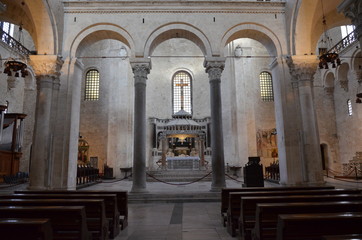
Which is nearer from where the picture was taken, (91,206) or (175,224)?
(91,206)

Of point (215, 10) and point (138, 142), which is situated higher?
point (215, 10)

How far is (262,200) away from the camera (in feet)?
14.9

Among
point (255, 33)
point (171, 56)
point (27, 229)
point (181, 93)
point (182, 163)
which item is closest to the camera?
point (27, 229)

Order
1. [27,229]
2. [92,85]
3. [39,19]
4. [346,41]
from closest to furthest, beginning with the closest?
1. [27,229]
2. [39,19]
3. [346,41]
4. [92,85]

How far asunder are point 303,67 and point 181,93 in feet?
44.6

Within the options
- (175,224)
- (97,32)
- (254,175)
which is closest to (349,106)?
(254,175)

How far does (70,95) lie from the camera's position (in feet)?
39.2

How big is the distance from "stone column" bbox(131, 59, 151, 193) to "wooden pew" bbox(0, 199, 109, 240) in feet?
20.3

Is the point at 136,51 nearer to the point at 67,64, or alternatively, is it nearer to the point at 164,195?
the point at 67,64

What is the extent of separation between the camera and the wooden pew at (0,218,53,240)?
2.56m

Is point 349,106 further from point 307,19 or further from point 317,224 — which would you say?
point 317,224

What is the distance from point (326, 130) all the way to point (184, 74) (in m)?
13.2

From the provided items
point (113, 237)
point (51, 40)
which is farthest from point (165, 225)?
point (51, 40)

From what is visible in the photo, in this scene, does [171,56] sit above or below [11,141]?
above
